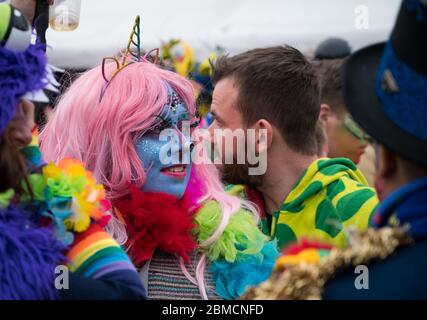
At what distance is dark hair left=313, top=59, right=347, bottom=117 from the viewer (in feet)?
11.8

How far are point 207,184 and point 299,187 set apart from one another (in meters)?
0.44

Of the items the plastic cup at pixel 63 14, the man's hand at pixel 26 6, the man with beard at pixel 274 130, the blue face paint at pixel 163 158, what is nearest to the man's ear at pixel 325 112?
the man with beard at pixel 274 130

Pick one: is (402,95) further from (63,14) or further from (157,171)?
(63,14)

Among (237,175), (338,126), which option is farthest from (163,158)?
(338,126)

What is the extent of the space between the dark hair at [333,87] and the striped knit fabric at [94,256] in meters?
2.23

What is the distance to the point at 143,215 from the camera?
2162 millimetres

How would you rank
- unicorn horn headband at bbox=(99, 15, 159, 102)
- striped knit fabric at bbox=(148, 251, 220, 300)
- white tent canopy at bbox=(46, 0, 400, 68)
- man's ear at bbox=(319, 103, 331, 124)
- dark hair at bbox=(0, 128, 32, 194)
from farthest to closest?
white tent canopy at bbox=(46, 0, 400, 68) < man's ear at bbox=(319, 103, 331, 124) < unicorn horn headband at bbox=(99, 15, 159, 102) < striped knit fabric at bbox=(148, 251, 220, 300) < dark hair at bbox=(0, 128, 32, 194)

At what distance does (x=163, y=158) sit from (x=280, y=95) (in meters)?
Answer: 0.75

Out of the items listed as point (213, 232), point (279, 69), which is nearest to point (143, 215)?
point (213, 232)

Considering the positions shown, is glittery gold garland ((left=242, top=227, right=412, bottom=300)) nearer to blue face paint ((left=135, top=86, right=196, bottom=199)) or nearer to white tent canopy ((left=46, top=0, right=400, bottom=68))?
blue face paint ((left=135, top=86, right=196, bottom=199))

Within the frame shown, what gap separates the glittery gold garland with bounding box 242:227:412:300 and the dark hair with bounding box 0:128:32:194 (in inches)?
22.3

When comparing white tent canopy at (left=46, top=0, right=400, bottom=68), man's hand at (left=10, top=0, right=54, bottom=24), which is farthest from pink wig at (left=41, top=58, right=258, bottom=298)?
white tent canopy at (left=46, top=0, right=400, bottom=68)

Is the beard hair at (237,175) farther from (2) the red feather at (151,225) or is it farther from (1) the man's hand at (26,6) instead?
(1) the man's hand at (26,6)
